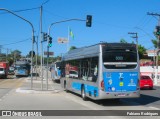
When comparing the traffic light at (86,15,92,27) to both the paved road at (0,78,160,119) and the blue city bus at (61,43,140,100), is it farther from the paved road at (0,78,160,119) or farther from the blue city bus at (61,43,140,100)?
the blue city bus at (61,43,140,100)

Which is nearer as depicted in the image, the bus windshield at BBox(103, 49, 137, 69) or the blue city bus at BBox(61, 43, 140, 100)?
the blue city bus at BBox(61, 43, 140, 100)

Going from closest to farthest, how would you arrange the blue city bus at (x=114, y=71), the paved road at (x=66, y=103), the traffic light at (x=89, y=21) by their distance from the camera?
1. the paved road at (x=66, y=103)
2. the blue city bus at (x=114, y=71)
3. the traffic light at (x=89, y=21)

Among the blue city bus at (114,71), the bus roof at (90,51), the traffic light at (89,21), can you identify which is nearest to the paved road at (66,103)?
the blue city bus at (114,71)

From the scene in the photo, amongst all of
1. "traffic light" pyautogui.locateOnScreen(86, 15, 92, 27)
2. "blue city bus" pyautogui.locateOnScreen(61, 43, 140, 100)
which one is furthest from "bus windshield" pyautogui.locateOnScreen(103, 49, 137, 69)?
"traffic light" pyautogui.locateOnScreen(86, 15, 92, 27)

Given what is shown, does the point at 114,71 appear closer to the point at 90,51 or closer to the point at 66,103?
the point at 90,51

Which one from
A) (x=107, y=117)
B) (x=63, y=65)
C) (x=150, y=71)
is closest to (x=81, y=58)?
(x=63, y=65)

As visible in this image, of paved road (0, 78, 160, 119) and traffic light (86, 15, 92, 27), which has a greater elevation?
traffic light (86, 15, 92, 27)

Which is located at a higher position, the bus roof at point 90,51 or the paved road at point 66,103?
the bus roof at point 90,51

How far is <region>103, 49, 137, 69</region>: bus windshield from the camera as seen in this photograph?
19.8 m

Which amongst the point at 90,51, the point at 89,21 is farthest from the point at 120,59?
the point at 89,21

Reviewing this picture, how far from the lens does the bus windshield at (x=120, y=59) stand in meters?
19.8

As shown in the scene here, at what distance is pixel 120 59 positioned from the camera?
20.0 m

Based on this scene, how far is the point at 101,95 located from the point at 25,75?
213ft

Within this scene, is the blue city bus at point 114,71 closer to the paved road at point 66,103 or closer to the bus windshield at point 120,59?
the bus windshield at point 120,59
